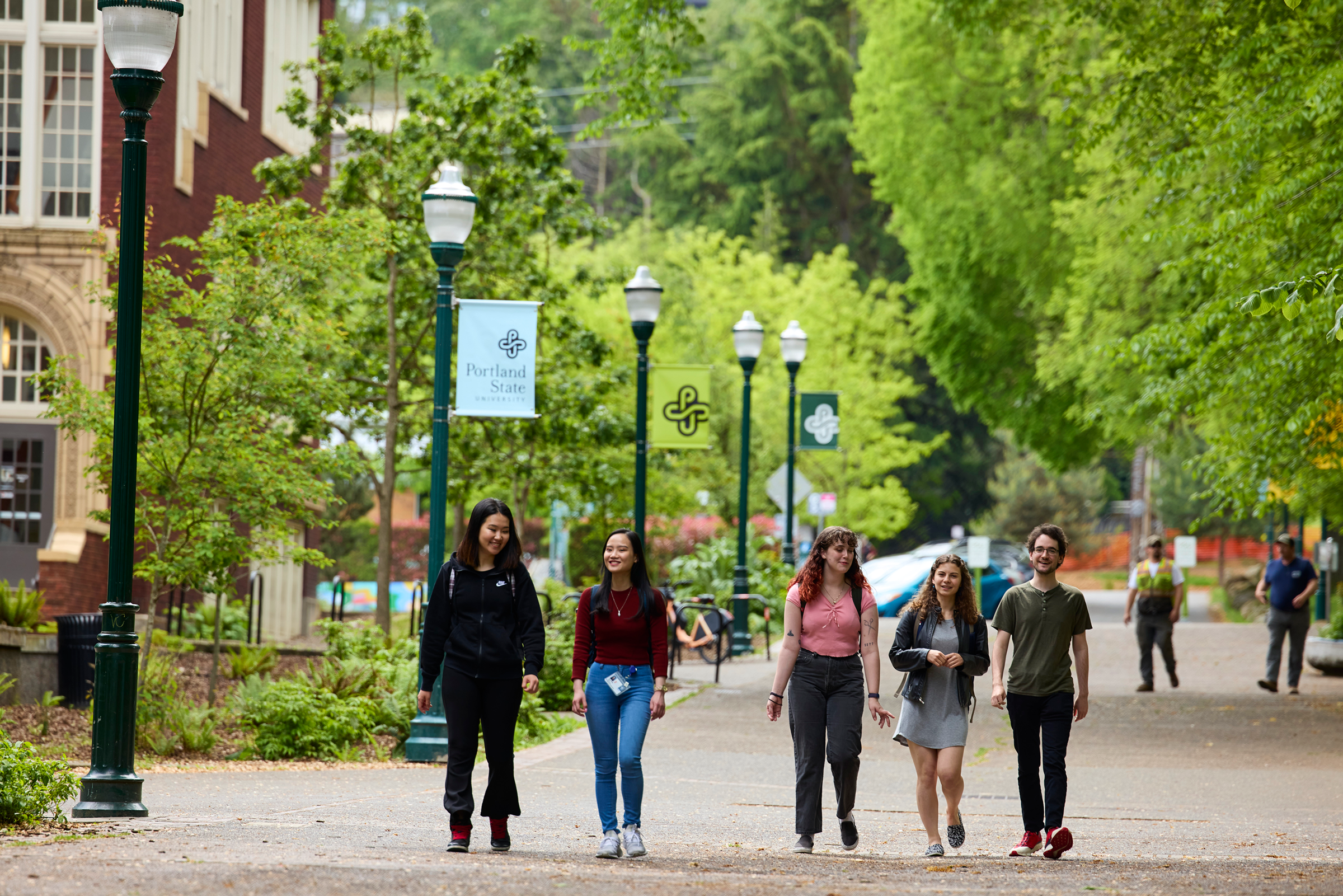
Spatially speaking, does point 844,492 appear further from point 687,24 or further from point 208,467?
point 208,467

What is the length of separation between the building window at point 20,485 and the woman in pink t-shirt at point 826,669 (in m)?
15.3

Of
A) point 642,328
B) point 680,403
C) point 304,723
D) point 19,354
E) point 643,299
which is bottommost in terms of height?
point 304,723

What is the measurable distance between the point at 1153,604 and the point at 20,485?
14.1 m

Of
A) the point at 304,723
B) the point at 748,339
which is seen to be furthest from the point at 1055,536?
the point at 748,339

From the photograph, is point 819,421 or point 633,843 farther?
point 819,421

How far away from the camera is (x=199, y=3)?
75.7 ft

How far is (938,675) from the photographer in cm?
849

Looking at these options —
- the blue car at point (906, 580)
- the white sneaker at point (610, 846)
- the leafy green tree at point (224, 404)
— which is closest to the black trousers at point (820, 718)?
the white sneaker at point (610, 846)

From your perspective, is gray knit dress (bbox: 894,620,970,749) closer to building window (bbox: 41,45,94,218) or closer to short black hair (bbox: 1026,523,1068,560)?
short black hair (bbox: 1026,523,1068,560)

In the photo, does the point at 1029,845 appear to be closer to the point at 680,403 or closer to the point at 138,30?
the point at 138,30

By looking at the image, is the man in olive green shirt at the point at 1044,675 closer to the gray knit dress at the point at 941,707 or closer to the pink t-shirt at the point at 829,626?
the gray knit dress at the point at 941,707

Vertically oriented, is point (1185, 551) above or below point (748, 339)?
below

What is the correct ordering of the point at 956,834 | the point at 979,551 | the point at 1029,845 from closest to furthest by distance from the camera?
the point at 1029,845 → the point at 956,834 → the point at 979,551

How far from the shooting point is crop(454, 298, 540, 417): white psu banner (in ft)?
42.4
